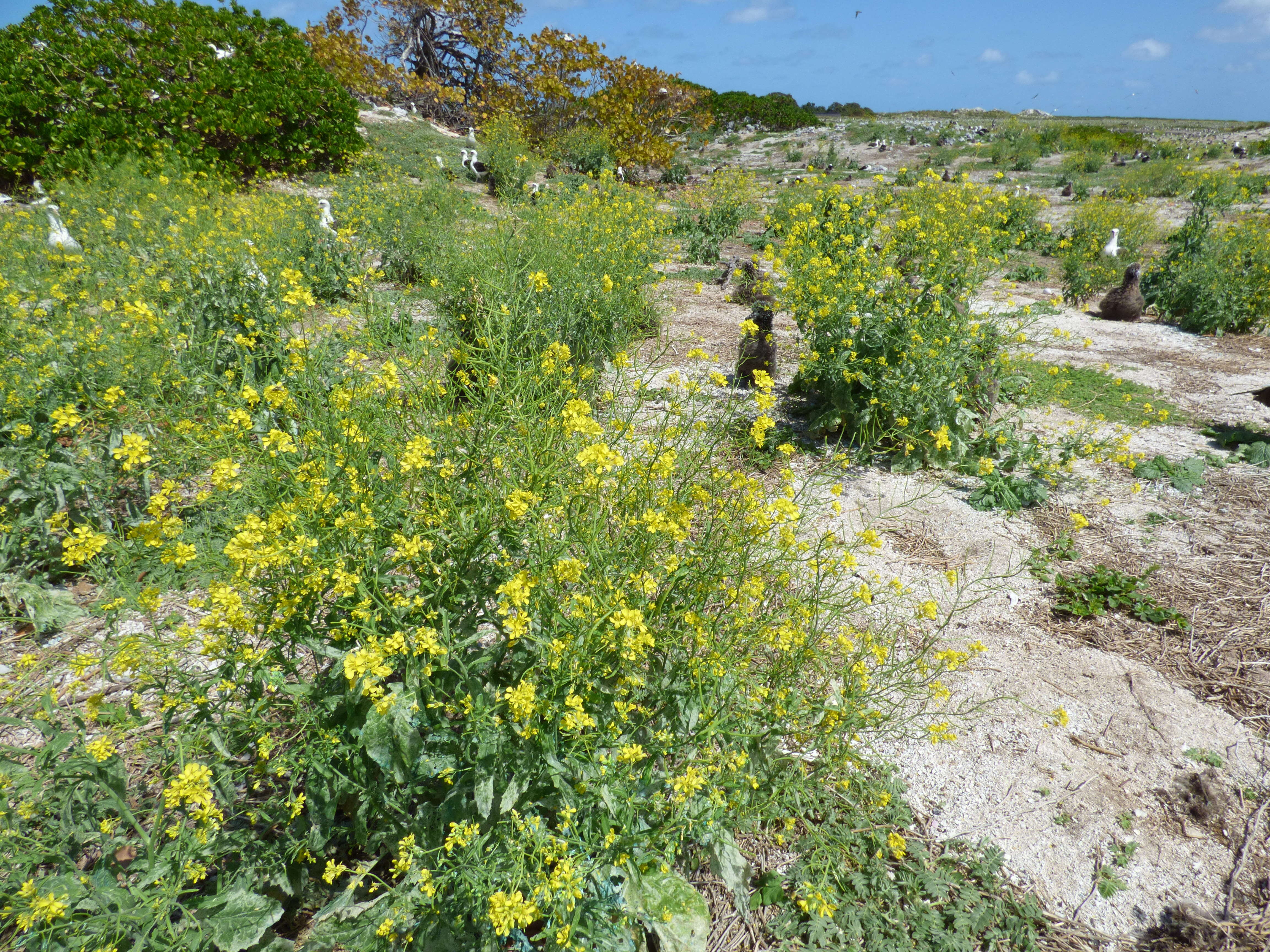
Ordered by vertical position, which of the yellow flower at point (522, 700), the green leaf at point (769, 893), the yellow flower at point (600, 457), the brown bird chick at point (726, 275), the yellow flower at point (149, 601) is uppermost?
the yellow flower at point (600, 457)

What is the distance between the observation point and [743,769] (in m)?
1.92

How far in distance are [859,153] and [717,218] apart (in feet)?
49.7

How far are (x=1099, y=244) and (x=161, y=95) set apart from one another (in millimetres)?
14927

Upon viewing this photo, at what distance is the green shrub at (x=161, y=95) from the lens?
28.5 feet

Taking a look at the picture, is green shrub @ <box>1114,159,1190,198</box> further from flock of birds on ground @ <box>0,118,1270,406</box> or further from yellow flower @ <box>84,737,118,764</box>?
yellow flower @ <box>84,737,118,764</box>

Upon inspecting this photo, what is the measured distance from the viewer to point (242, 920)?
159 cm

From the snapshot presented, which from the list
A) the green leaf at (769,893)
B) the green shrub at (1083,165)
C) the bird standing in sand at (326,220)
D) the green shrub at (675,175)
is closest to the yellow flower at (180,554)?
the green leaf at (769,893)

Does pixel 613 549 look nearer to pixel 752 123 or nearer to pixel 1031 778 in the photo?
pixel 1031 778

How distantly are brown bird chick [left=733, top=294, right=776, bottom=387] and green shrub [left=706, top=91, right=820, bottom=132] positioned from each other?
28.5 meters

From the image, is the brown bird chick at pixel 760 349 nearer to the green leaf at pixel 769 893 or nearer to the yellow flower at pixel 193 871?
the green leaf at pixel 769 893

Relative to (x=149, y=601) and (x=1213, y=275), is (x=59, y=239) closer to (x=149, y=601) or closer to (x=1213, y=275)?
(x=149, y=601)

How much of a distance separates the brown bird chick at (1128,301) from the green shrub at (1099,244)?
0.60 m

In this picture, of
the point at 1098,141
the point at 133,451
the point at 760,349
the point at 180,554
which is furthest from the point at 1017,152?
the point at 180,554

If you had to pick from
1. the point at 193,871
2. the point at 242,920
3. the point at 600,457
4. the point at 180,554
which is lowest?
the point at 242,920
